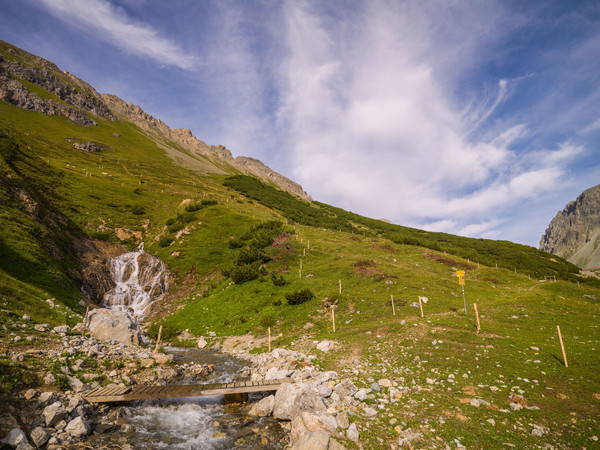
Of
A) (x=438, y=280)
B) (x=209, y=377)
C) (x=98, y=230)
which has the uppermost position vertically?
(x=98, y=230)

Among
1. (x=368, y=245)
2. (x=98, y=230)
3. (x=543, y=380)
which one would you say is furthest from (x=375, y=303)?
(x=98, y=230)

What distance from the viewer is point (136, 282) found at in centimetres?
4550

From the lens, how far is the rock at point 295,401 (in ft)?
40.9

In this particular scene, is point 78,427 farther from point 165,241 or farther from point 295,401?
point 165,241

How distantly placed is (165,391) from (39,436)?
6431 millimetres

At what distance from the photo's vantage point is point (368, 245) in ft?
209

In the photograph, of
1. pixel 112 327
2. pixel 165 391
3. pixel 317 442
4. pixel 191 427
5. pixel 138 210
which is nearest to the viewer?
pixel 317 442

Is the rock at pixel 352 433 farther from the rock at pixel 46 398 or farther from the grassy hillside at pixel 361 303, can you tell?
the rock at pixel 46 398

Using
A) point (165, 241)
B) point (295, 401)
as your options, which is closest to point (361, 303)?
point (295, 401)

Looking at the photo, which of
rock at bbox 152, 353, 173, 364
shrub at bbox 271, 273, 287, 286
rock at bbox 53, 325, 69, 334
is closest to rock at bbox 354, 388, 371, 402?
rock at bbox 152, 353, 173, 364

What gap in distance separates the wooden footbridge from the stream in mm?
624

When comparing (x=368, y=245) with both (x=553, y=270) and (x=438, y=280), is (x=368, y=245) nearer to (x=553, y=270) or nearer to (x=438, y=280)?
(x=438, y=280)

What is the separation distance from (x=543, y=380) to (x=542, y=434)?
4862mm

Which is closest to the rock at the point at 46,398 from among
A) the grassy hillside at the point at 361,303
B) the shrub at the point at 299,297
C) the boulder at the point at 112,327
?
the grassy hillside at the point at 361,303
